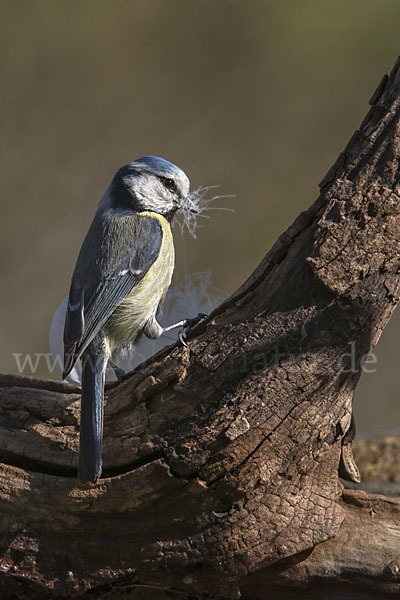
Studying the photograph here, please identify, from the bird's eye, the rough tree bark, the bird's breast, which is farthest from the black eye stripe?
the rough tree bark

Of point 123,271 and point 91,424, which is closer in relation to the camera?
point 91,424

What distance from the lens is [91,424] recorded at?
1.63 m

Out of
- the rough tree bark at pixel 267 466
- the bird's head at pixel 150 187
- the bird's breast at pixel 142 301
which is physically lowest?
the rough tree bark at pixel 267 466

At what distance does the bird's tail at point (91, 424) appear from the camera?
158cm

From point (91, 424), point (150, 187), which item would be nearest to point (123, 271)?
point (150, 187)

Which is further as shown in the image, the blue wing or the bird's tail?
the blue wing

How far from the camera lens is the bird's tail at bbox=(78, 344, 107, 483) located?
62.3 inches

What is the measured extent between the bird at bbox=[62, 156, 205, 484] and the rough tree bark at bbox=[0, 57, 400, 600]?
0.27 m

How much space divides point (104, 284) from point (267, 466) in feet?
2.43

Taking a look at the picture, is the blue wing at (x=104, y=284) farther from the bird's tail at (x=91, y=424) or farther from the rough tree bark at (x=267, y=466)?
the rough tree bark at (x=267, y=466)

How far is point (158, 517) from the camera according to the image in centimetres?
158

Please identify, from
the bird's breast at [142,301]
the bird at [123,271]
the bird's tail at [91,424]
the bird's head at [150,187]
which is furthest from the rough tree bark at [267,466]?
the bird's head at [150,187]

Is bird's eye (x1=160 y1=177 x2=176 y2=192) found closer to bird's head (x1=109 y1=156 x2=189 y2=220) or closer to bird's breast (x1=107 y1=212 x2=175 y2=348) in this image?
bird's head (x1=109 y1=156 x2=189 y2=220)

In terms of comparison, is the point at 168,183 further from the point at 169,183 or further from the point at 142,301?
the point at 142,301
